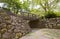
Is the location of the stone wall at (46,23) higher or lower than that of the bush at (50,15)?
lower

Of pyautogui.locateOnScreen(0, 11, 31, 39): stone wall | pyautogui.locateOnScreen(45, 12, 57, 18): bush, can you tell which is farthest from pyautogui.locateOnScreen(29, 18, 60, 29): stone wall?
pyautogui.locateOnScreen(0, 11, 31, 39): stone wall

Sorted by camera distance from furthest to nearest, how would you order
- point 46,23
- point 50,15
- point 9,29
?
point 50,15
point 46,23
point 9,29

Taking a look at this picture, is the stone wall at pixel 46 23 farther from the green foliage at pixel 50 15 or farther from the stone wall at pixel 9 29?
the stone wall at pixel 9 29

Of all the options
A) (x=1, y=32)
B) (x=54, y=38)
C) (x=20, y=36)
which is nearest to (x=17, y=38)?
(x=20, y=36)

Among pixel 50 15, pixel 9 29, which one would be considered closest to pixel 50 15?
pixel 50 15

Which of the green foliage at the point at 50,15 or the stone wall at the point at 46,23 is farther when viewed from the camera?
the green foliage at the point at 50,15

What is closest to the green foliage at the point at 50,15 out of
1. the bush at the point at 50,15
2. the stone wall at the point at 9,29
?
the bush at the point at 50,15

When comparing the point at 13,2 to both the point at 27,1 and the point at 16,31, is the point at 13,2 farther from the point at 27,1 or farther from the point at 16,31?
the point at 16,31

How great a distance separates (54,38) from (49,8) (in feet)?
13.5

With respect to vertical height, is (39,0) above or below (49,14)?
above

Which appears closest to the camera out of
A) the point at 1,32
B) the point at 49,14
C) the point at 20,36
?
the point at 1,32

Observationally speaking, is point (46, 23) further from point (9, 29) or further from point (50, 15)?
point (9, 29)

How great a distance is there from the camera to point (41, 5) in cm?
871

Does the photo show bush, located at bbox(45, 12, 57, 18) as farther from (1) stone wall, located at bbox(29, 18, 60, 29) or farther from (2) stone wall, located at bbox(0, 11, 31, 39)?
(2) stone wall, located at bbox(0, 11, 31, 39)
